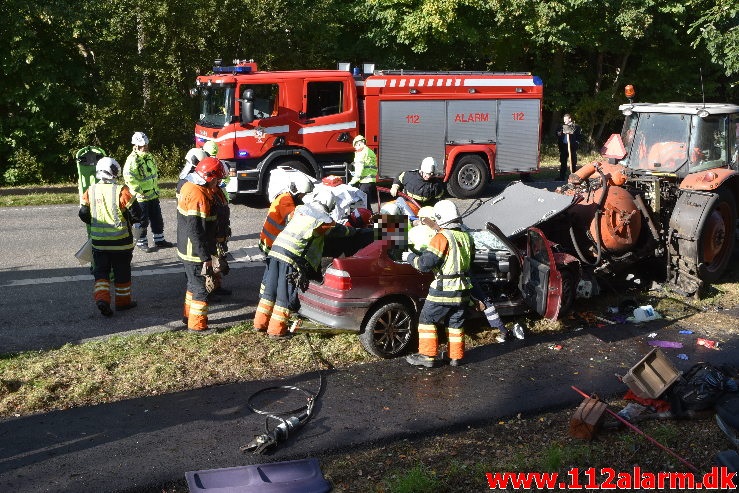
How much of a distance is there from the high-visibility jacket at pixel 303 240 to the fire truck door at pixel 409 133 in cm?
777

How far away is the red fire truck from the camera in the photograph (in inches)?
548

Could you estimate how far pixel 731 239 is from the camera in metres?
9.79

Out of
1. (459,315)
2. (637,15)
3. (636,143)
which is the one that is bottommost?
(459,315)

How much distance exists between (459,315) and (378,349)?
31.6 inches

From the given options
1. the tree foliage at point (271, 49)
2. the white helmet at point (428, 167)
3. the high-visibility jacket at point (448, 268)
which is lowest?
the high-visibility jacket at point (448, 268)

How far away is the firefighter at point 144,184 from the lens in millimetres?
10852

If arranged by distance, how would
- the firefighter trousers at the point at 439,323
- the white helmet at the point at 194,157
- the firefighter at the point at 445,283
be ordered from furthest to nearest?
the white helmet at the point at 194,157, the firefighter trousers at the point at 439,323, the firefighter at the point at 445,283

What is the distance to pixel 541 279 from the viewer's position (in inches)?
304

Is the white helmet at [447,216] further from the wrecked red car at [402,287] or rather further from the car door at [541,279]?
the car door at [541,279]

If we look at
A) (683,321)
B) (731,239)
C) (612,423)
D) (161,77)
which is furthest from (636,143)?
(161,77)

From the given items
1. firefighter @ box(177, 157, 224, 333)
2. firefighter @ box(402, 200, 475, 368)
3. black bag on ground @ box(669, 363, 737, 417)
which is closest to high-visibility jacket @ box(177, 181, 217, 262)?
firefighter @ box(177, 157, 224, 333)

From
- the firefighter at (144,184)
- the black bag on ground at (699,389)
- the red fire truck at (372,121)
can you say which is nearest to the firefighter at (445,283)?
the black bag on ground at (699,389)

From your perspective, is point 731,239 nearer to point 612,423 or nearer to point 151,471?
point 612,423

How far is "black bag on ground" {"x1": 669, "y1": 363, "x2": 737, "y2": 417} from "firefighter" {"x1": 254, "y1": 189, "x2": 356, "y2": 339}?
3.28 m
